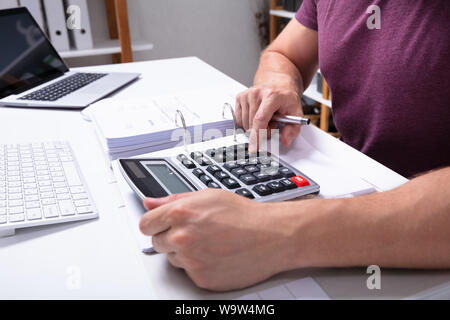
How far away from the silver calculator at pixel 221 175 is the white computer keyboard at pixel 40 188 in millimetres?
77

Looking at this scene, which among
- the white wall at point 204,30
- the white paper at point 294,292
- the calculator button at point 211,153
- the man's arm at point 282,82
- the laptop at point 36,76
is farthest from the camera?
the white wall at point 204,30

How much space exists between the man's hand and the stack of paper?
30cm

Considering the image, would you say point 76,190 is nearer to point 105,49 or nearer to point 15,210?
point 15,210

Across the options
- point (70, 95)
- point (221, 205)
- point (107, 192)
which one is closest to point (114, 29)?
point (70, 95)

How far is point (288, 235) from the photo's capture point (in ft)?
1.28

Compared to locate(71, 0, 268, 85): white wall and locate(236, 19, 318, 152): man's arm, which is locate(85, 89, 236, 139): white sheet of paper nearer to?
locate(236, 19, 318, 152): man's arm

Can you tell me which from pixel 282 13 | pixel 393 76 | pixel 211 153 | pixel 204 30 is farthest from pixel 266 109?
pixel 204 30

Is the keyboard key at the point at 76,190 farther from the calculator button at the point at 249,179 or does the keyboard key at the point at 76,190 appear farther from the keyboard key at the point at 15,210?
the calculator button at the point at 249,179

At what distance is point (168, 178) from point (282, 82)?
403 millimetres

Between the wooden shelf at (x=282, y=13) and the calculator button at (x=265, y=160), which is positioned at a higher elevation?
the wooden shelf at (x=282, y=13)

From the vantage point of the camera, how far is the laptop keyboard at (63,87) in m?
0.99

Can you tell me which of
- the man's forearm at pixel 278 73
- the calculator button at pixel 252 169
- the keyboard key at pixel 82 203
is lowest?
the keyboard key at pixel 82 203

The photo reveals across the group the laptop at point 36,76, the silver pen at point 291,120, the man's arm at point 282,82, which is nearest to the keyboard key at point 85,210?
the man's arm at point 282,82
